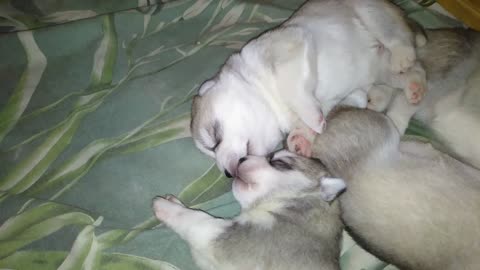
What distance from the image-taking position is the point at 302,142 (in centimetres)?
233

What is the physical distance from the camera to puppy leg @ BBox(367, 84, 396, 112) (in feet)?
8.50

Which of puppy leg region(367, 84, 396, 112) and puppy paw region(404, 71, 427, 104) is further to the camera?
puppy leg region(367, 84, 396, 112)

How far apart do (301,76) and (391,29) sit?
0.65 meters

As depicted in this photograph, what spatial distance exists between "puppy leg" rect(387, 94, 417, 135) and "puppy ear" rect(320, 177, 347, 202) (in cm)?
60

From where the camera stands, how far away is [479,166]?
2.43 meters

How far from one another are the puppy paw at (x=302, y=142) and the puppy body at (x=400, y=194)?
0.15 feet

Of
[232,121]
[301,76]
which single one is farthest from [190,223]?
[301,76]

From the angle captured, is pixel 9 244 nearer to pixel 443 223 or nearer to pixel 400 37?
pixel 443 223

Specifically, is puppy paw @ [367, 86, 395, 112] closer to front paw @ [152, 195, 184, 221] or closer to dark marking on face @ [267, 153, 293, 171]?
dark marking on face @ [267, 153, 293, 171]

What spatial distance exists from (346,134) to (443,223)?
596 millimetres

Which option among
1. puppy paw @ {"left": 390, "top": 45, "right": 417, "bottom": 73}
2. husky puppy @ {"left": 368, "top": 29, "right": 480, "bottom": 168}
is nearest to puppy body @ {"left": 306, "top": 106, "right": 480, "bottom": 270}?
husky puppy @ {"left": 368, "top": 29, "right": 480, "bottom": 168}

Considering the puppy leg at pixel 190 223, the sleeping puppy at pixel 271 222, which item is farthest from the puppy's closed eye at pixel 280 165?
the puppy leg at pixel 190 223

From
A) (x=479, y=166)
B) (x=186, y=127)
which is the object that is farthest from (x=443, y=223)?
(x=186, y=127)

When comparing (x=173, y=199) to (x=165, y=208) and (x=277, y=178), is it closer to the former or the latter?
(x=165, y=208)
